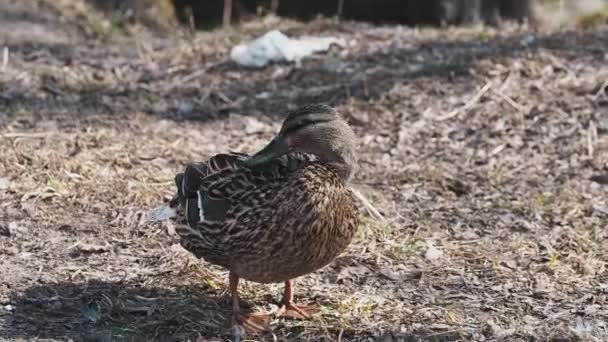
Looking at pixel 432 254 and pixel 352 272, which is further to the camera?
pixel 432 254

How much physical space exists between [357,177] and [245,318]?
85.2 inches

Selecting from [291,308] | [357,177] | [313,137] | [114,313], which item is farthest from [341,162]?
[357,177]

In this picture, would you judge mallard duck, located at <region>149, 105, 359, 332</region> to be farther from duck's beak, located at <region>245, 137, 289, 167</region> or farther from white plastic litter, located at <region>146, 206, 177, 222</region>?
white plastic litter, located at <region>146, 206, 177, 222</region>

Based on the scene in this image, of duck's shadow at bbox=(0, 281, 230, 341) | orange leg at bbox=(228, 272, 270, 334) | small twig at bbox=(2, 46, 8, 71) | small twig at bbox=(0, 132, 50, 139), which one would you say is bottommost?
duck's shadow at bbox=(0, 281, 230, 341)

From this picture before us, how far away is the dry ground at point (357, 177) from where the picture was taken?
15.7ft

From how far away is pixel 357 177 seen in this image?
21.6ft

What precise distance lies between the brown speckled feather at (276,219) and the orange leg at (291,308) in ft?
0.86

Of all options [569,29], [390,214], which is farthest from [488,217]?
[569,29]

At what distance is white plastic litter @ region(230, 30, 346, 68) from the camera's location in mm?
8477

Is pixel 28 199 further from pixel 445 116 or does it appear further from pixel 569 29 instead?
pixel 569 29

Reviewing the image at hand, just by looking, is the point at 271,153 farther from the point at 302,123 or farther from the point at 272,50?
the point at 272,50

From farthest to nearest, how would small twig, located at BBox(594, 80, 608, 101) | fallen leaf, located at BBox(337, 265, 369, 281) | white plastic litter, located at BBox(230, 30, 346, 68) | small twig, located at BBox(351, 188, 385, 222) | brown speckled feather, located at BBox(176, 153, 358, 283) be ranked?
1. white plastic litter, located at BBox(230, 30, 346, 68)
2. small twig, located at BBox(594, 80, 608, 101)
3. small twig, located at BBox(351, 188, 385, 222)
4. fallen leaf, located at BBox(337, 265, 369, 281)
5. brown speckled feather, located at BBox(176, 153, 358, 283)

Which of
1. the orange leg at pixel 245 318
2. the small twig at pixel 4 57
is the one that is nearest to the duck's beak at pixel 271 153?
the orange leg at pixel 245 318

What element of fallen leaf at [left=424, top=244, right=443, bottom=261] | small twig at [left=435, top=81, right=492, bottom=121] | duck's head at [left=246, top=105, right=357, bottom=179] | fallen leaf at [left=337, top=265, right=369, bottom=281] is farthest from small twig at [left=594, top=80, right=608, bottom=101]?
duck's head at [left=246, top=105, right=357, bottom=179]
